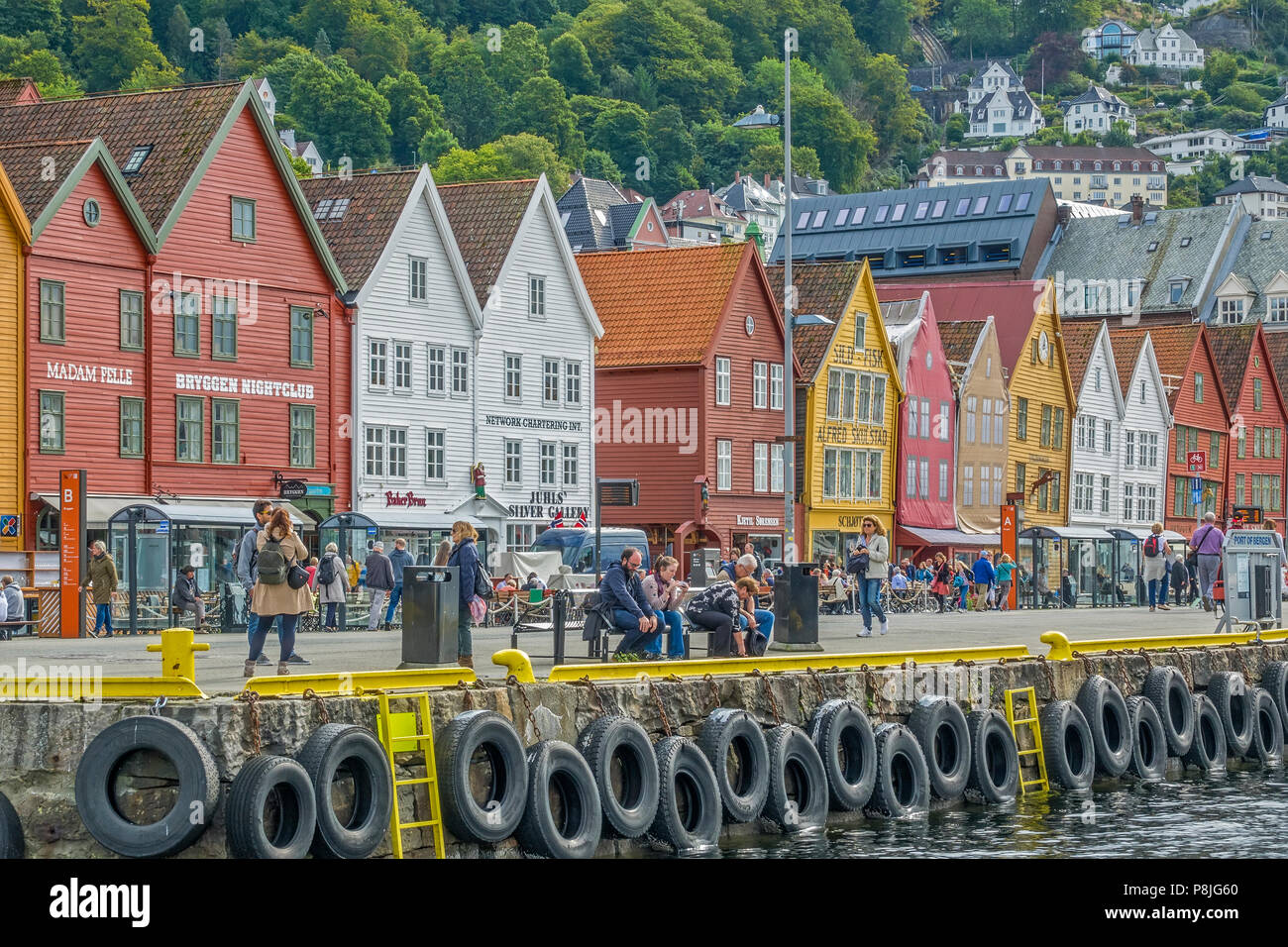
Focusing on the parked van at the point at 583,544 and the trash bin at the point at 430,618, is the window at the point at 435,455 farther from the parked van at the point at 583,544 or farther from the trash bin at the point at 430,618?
the trash bin at the point at 430,618

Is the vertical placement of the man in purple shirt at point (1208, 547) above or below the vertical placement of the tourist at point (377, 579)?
above

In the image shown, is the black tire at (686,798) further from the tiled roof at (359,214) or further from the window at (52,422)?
the tiled roof at (359,214)

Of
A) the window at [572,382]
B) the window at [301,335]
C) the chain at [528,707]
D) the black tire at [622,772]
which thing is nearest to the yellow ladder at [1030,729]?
the black tire at [622,772]

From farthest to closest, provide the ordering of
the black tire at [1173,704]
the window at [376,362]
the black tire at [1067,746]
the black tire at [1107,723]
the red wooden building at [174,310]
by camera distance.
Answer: the window at [376,362]
the red wooden building at [174,310]
the black tire at [1173,704]
the black tire at [1107,723]
the black tire at [1067,746]

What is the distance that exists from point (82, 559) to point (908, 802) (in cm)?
1458

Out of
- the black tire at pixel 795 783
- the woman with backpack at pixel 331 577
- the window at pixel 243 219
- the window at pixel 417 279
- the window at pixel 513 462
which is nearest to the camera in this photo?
the black tire at pixel 795 783

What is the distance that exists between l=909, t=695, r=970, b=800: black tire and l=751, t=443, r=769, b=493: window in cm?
4080

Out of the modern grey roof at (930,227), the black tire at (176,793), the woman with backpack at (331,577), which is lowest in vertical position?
the black tire at (176,793)

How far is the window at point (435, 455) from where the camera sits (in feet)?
185

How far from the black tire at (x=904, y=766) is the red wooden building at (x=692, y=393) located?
125 feet

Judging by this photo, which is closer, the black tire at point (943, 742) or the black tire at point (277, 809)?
the black tire at point (277, 809)

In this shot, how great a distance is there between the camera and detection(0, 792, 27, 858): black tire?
17000 millimetres

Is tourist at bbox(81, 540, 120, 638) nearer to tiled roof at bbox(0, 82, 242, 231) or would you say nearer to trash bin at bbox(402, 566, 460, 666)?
trash bin at bbox(402, 566, 460, 666)

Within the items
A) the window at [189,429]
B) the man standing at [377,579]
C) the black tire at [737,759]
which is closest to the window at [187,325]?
A: the window at [189,429]
